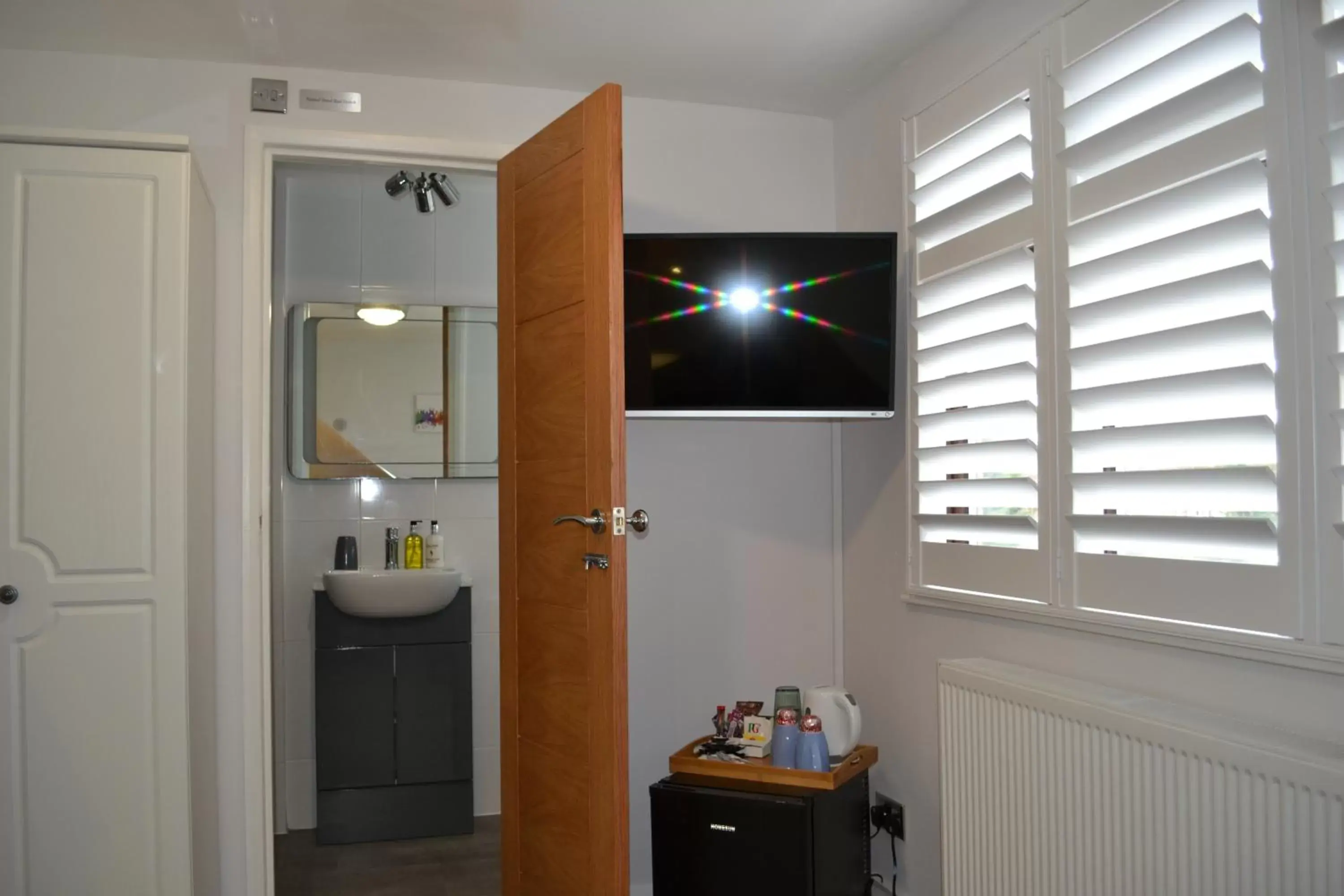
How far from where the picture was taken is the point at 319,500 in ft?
13.5

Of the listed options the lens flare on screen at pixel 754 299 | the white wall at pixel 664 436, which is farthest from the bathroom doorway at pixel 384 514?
the lens flare on screen at pixel 754 299

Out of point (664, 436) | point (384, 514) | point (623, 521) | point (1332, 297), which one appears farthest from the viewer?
point (384, 514)

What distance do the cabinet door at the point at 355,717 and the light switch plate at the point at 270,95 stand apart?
6.16 ft

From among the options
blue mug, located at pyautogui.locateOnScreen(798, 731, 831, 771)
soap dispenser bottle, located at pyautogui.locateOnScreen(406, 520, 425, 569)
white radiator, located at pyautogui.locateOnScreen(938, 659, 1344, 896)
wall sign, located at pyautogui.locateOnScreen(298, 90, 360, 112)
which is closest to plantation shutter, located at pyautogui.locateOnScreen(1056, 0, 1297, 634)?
white radiator, located at pyautogui.locateOnScreen(938, 659, 1344, 896)

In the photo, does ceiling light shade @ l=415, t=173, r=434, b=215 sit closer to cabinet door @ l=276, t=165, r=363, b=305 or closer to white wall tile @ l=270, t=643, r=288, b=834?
cabinet door @ l=276, t=165, r=363, b=305

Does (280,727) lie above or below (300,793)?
above

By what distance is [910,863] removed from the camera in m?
2.91

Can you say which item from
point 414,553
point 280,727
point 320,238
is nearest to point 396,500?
point 414,553

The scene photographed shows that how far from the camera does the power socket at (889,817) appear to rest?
9.65ft

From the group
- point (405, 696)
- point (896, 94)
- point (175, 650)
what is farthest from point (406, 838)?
point (896, 94)

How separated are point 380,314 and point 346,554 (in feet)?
3.14

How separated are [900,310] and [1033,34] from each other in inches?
32.7

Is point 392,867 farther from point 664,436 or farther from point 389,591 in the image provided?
point 664,436

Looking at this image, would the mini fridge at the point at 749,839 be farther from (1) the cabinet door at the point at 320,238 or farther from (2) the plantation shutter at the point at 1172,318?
(1) the cabinet door at the point at 320,238
